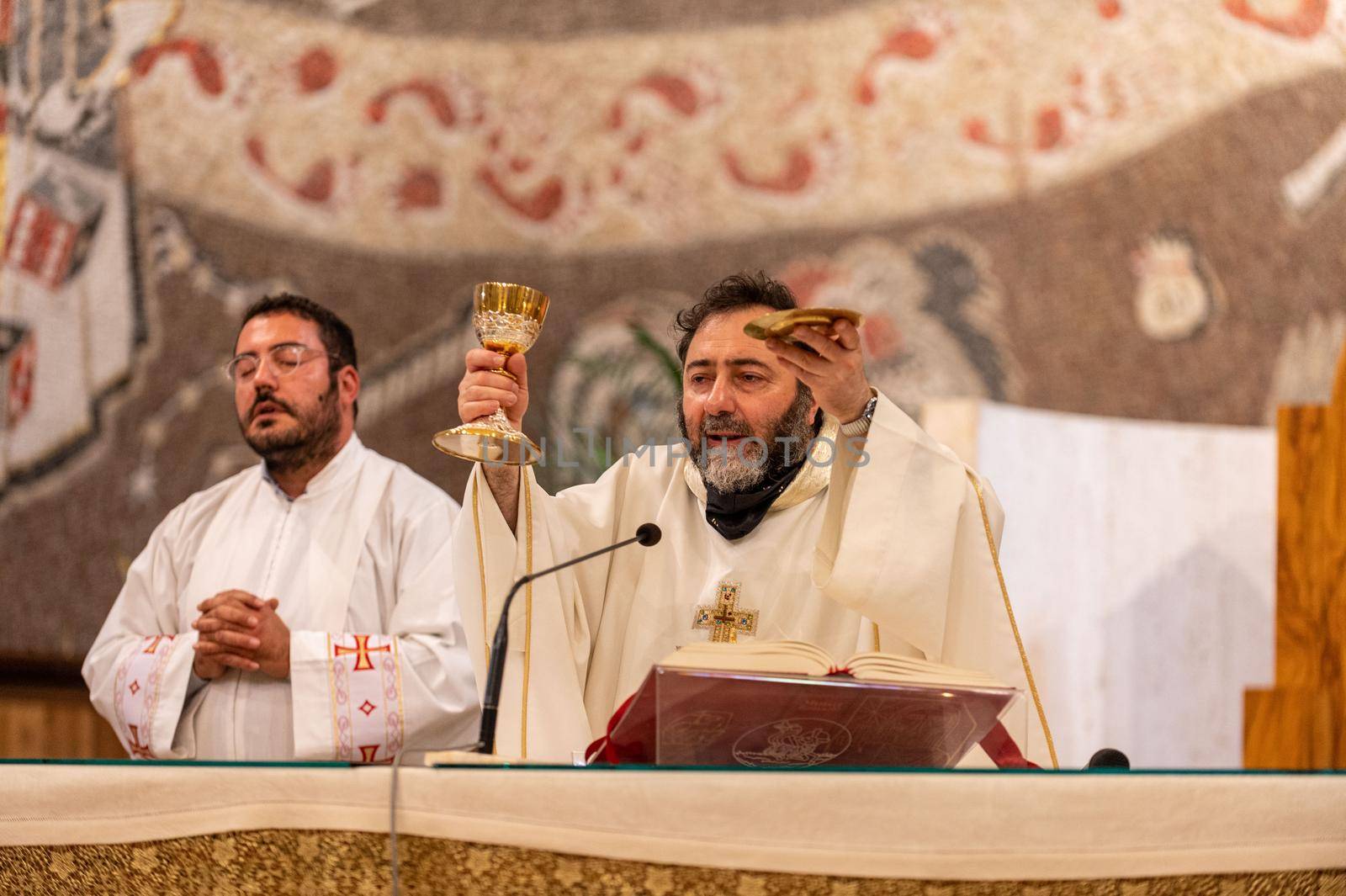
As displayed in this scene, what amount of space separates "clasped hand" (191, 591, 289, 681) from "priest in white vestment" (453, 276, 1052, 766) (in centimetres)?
97

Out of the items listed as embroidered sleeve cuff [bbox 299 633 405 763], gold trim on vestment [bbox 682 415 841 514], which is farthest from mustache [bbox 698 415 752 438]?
embroidered sleeve cuff [bbox 299 633 405 763]

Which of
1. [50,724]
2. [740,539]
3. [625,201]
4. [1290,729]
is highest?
[625,201]

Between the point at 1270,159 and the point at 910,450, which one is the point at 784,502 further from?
the point at 1270,159

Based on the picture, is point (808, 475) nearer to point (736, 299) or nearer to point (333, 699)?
point (736, 299)

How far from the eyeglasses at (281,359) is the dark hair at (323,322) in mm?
56

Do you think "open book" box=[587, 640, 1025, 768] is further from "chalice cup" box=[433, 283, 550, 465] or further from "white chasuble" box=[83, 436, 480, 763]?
"white chasuble" box=[83, 436, 480, 763]

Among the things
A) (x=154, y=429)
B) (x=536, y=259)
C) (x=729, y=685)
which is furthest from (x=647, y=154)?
(x=729, y=685)

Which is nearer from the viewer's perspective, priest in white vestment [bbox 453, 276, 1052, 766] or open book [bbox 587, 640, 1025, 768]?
open book [bbox 587, 640, 1025, 768]

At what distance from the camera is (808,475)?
350 centimetres

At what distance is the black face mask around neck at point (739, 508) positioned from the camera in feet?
11.3

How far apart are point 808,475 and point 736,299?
0.48m

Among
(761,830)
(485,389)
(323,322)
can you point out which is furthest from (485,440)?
(323,322)

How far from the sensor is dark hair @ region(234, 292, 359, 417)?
14.5 feet

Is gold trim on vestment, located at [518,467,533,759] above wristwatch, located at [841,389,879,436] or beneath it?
beneath
